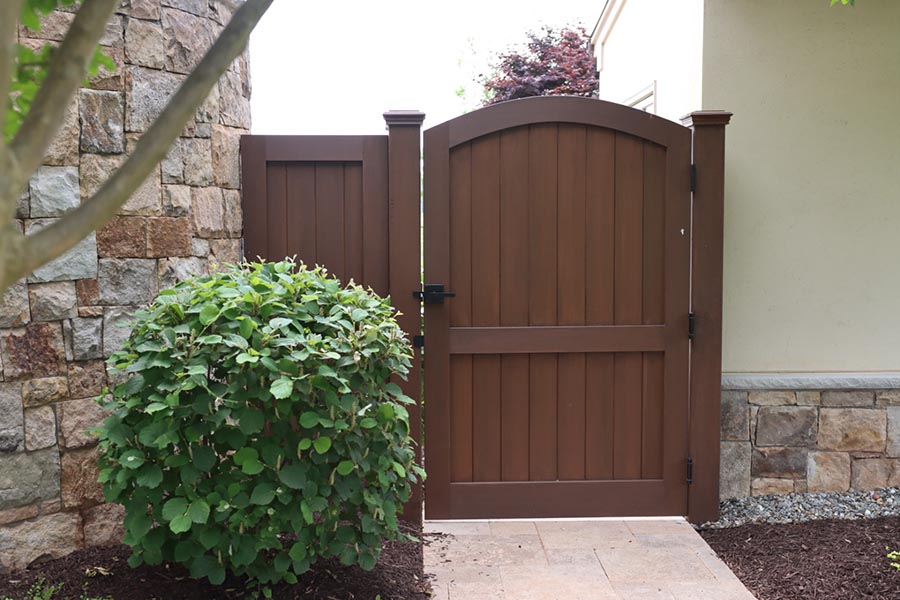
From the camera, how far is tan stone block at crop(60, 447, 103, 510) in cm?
318

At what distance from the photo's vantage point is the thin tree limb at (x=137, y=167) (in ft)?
3.51

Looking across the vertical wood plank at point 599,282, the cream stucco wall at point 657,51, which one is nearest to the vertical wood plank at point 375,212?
the vertical wood plank at point 599,282

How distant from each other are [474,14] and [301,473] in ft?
48.9

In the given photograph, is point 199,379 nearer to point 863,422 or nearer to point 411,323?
point 411,323

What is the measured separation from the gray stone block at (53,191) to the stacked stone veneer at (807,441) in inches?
121

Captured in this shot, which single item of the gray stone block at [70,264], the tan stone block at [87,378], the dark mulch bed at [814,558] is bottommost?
the dark mulch bed at [814,558]

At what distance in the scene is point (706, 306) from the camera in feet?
13.1

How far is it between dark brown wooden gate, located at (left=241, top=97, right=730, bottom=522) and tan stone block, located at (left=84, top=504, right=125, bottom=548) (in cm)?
126

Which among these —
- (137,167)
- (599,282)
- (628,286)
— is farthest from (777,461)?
(137,167)

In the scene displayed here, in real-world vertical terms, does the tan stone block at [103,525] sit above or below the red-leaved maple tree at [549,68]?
below

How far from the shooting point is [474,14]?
16344 millimetres

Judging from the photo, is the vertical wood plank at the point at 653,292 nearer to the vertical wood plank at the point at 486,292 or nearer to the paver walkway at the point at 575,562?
the paver walkway at the point at 575,562

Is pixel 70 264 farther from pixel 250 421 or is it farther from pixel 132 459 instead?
pixel 250 421

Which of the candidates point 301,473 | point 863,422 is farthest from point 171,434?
point 863,422
